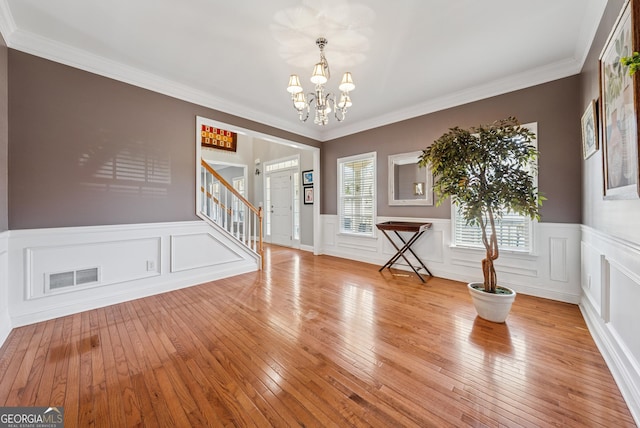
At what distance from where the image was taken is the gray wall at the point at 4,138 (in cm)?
209

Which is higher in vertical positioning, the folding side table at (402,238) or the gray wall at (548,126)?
the gray wall at (548,126)

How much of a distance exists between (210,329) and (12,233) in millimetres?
2053

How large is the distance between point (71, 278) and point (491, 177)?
14.2 ft

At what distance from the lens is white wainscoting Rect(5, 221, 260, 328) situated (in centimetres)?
231

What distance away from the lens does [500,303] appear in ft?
7.32

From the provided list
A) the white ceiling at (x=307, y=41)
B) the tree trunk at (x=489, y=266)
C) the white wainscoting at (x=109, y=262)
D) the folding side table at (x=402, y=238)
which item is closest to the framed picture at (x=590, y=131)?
the white ceiling at (x=307, y=41)

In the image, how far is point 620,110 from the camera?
1.46 meters

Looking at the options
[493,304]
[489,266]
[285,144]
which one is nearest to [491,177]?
[489,266]

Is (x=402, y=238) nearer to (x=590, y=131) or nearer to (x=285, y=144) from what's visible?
(x=590, y=131)

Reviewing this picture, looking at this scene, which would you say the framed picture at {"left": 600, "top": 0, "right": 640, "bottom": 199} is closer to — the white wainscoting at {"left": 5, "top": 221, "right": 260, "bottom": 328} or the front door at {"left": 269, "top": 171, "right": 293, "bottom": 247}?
the white wainscoting at {"left": 5, "top": 221, "right": 260, "bottom": 328}

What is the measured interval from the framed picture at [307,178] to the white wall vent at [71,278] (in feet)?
14.0

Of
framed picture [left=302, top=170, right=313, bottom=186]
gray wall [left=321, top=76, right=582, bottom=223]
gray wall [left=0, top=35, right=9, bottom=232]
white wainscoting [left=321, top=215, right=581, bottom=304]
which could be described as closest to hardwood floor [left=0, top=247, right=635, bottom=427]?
white wainscoting [left=321, top=215, right=581, bottom=304]

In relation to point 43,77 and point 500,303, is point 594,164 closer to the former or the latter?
point 500,303

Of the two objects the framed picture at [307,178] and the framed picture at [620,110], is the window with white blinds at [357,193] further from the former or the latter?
the framed picture at [620,110]
